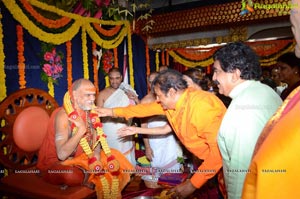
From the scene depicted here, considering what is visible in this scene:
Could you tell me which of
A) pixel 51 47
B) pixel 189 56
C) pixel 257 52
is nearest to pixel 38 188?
pixel 51 47

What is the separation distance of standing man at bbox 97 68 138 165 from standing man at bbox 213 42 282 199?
2.76 m

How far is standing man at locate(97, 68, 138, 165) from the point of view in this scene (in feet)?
14.7

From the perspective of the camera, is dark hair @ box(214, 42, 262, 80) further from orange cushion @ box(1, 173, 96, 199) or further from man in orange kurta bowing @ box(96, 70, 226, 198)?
orange cushion @ box(1, 173, 96, 199)

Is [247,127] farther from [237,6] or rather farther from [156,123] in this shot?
[237,6]

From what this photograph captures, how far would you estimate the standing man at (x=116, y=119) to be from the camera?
4.48 metres

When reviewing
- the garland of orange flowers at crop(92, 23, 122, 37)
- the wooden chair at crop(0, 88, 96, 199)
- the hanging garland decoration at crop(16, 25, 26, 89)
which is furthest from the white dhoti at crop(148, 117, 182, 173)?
the garland of orange flowers at crop(92, 23, 122, 37)

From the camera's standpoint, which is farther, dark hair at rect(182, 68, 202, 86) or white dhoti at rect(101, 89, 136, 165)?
white dhoti at rect(101, 89, 136, 165)

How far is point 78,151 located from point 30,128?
67 centimetres

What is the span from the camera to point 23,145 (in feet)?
9.95

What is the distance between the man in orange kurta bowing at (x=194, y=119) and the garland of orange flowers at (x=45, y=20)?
111 inches

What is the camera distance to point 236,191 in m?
1.72

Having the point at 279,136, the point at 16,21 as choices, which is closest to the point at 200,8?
the point at 16,21

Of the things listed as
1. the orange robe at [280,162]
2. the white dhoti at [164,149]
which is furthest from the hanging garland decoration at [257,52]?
the orange robe at [280,162]

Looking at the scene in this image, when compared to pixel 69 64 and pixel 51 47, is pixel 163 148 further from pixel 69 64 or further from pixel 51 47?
pixel 51 47
